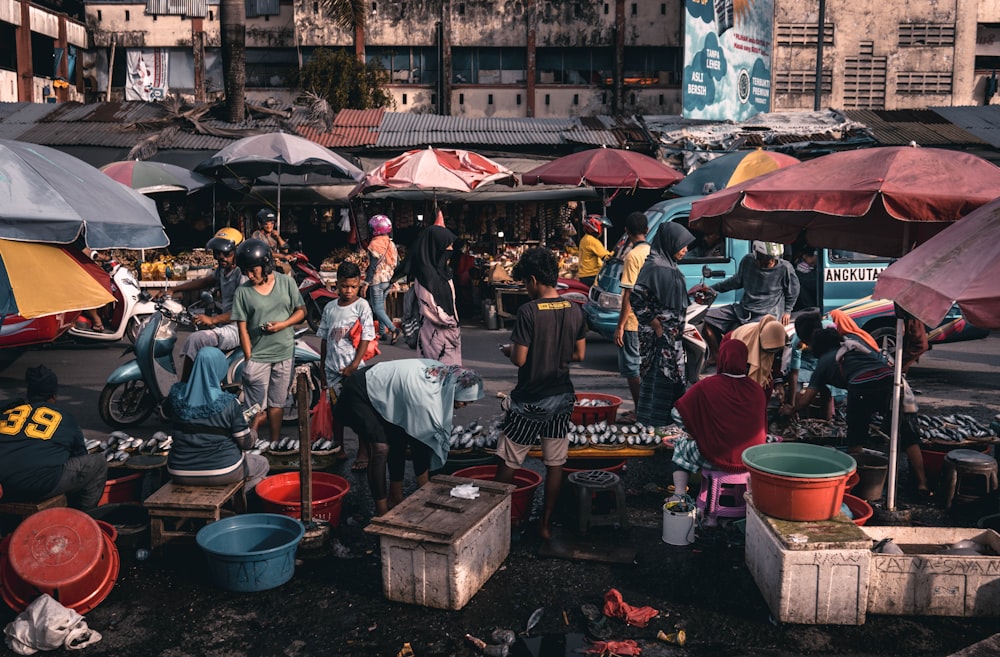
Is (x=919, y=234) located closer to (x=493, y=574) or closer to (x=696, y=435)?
(x=696, y=435)

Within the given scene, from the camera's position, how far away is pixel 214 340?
758 centimetres

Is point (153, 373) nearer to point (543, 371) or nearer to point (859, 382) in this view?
point (543, 371)

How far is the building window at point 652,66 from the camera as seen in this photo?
3151 cm

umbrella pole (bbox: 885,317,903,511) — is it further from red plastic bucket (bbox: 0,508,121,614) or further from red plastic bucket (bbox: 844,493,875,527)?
red plastic bucket (bbox: 0,508,121,614)

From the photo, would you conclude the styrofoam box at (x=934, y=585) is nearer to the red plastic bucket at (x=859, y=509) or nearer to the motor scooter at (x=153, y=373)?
the red plastic bucket at (x=859, y=509)

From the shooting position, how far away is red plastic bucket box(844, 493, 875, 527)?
555cm

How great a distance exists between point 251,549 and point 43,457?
4.35ft

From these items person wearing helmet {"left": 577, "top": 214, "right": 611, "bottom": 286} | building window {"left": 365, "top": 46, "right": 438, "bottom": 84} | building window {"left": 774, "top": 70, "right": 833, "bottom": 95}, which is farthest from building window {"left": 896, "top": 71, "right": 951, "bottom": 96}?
person wearing helmet {"left": 577, "top": 214, "right": 611, "bottom": 286}

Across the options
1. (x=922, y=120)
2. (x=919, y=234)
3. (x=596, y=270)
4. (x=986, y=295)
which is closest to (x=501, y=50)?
(x=922, y=120)

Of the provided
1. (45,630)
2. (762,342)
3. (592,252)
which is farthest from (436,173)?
(45,630)

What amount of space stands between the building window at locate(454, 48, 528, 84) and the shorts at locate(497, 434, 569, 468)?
27570 mm

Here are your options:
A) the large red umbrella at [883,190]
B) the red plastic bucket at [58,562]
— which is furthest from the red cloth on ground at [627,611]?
the red plastic bucket at [58,562]

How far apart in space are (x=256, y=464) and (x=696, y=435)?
309cm

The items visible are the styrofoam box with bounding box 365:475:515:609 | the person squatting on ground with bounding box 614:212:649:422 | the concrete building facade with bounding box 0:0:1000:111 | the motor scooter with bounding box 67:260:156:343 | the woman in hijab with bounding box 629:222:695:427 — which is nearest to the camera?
the styrofoam box with bounding box 365:475:515:609
